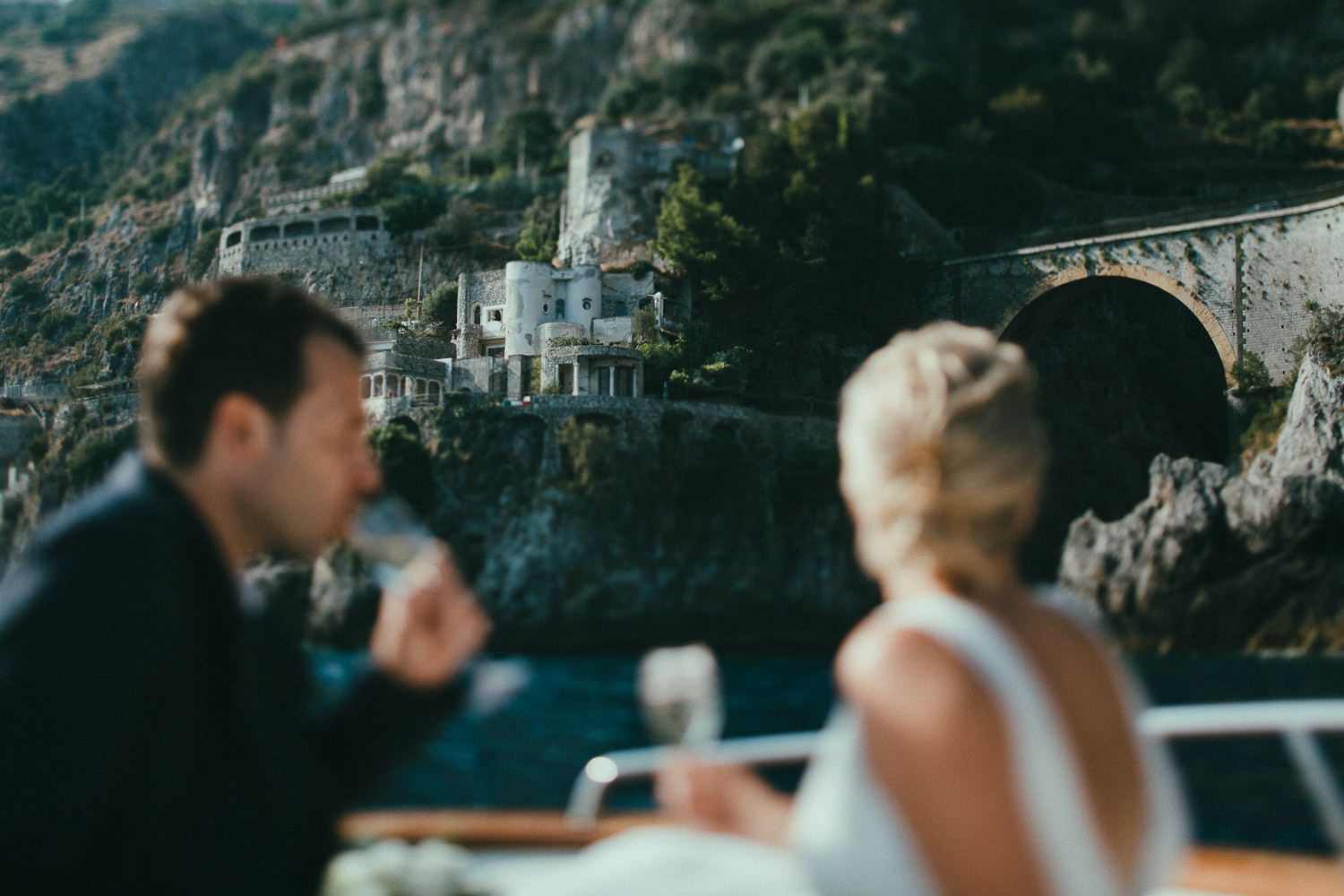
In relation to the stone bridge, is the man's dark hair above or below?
below

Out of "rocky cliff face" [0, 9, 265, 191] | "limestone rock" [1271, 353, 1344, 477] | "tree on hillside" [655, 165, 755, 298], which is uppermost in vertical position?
"rocky cliff face" [0, 9, 265, 191]

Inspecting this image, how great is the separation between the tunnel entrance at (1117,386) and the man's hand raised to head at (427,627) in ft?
91.4

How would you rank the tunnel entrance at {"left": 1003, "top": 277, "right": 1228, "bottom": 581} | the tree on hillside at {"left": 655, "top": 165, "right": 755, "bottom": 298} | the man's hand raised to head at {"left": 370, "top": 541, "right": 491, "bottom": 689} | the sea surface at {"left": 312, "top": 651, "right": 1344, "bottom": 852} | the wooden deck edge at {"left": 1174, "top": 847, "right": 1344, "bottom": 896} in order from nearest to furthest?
the man's hand raised to head at {"left": 370, "top": 541, "right": 491, "bottom": 689}, the wooden deck edge at {"left": 1174, "top": 847, "right": 1344, "bottom": 896}, the sea surface at {"left": 312, "top": 651, "right": 1344, "bottom": 852}, the tunnel entrance at {"left": 1003, "top": 277, "right": 1228, "bottom": 581}, the tree on hillside at {"left": 655, "top": 165, "right": 755, "bottom": 298}

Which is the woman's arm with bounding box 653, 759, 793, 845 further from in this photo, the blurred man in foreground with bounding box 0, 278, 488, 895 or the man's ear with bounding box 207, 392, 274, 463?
the man's ear with bounding box 207, 392, 274, 463

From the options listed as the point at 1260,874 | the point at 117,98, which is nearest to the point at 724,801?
the point at 1260,874

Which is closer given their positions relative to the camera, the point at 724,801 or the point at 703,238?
the point at 724,801

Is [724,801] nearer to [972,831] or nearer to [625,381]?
[972,831]

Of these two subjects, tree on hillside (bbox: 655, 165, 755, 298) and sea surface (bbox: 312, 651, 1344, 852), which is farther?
tree on hillside (bbox: 655, 165, 755, 298)

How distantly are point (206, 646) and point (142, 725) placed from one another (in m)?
0.13

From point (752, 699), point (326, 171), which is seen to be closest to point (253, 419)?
point (752, 699)

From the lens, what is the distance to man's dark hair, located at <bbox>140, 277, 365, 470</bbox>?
58.6 inches

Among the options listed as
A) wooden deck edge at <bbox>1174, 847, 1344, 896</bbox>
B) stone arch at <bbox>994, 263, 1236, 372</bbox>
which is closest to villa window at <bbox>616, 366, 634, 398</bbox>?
stone arch at <bbox>994, 263, 1236, 372</bbox>

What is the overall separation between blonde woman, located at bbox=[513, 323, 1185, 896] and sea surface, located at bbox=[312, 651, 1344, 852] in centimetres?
175

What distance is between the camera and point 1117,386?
34.0 metres
